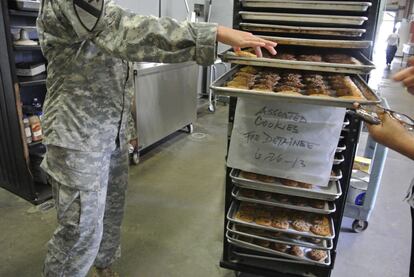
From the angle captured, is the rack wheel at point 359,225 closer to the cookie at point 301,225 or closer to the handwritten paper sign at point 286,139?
the cookie at point 301,225

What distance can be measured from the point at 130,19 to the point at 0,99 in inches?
63.8

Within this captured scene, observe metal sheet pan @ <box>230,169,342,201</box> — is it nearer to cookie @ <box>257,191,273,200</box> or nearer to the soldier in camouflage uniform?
cookie @ <box>257,191,273,200</box>

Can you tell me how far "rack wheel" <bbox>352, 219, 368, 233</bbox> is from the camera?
208 centimetres

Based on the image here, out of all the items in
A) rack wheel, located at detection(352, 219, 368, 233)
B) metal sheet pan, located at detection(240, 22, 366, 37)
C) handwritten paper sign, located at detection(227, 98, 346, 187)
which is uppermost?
metal sheet pan, located at detection(240, 22, 366, 37)

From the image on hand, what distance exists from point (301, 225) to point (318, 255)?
6.6 inches

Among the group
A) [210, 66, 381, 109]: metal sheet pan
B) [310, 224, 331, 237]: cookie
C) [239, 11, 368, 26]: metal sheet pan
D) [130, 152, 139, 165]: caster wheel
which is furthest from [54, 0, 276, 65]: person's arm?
[130, 152, 139, 165]: caster wheel

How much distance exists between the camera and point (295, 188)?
126 cm

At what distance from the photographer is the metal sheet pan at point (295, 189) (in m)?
1.24

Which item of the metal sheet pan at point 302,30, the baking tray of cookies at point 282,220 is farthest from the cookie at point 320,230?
the metal sheet pan at point 302,30

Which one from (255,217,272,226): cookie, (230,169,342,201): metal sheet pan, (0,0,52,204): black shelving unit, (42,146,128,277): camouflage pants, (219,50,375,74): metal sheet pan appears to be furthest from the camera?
(0,0,52,204): black shelving unit

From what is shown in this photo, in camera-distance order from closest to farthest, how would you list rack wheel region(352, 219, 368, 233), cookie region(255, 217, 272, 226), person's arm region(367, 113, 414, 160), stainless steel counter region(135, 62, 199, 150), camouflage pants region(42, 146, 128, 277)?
person's arm region(367, 113, 414, 160) → camouflage pants region(42, 146, 128, 277) → cookie region(255, 217, 272, 226) → rack wheel region(352, 219, 368, 233) → stainless steel counter region(135, 62, 199, 150)

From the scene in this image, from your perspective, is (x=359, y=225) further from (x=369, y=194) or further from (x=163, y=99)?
(x=163, y=99)

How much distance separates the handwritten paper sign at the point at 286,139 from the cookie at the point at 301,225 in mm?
220

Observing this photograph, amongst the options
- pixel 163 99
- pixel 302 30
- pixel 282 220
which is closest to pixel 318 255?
pixel 282 220
